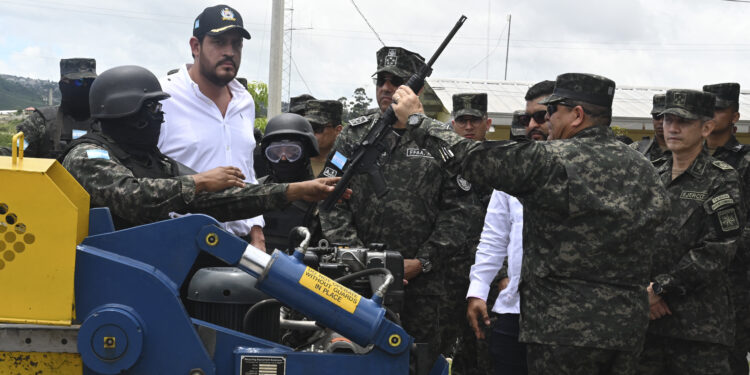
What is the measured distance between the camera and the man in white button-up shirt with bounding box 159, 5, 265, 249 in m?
4.40

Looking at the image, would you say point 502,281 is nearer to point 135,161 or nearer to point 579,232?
point 579,232

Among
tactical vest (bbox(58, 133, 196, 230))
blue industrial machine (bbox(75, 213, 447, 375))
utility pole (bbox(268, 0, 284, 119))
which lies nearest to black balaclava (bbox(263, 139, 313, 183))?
tactical vest (bbox(58, 133, 196, 230))

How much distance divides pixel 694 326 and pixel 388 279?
9.27 ft

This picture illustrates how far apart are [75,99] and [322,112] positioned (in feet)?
7.10

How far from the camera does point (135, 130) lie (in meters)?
3.62

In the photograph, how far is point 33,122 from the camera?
666cm

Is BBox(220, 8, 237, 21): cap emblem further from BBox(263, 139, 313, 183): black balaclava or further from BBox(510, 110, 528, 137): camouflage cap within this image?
BBox(510, 110, 528, 137): camouflage cap

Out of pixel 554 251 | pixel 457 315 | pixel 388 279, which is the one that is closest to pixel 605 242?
pixel 554 251

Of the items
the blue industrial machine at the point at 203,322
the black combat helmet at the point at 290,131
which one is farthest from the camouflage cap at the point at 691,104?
the blue industrial machine at the point at 203,322

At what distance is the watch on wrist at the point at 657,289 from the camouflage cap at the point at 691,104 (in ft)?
3.72

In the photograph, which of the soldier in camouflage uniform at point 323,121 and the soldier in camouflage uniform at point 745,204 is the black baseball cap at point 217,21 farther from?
the soldier in camouflage uniform at point 745,204

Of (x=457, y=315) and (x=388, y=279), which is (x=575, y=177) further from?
(x=457, y=315)

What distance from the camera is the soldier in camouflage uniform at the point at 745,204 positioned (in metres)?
5.70

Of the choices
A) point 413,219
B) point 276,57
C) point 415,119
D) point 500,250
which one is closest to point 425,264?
point 413,219
